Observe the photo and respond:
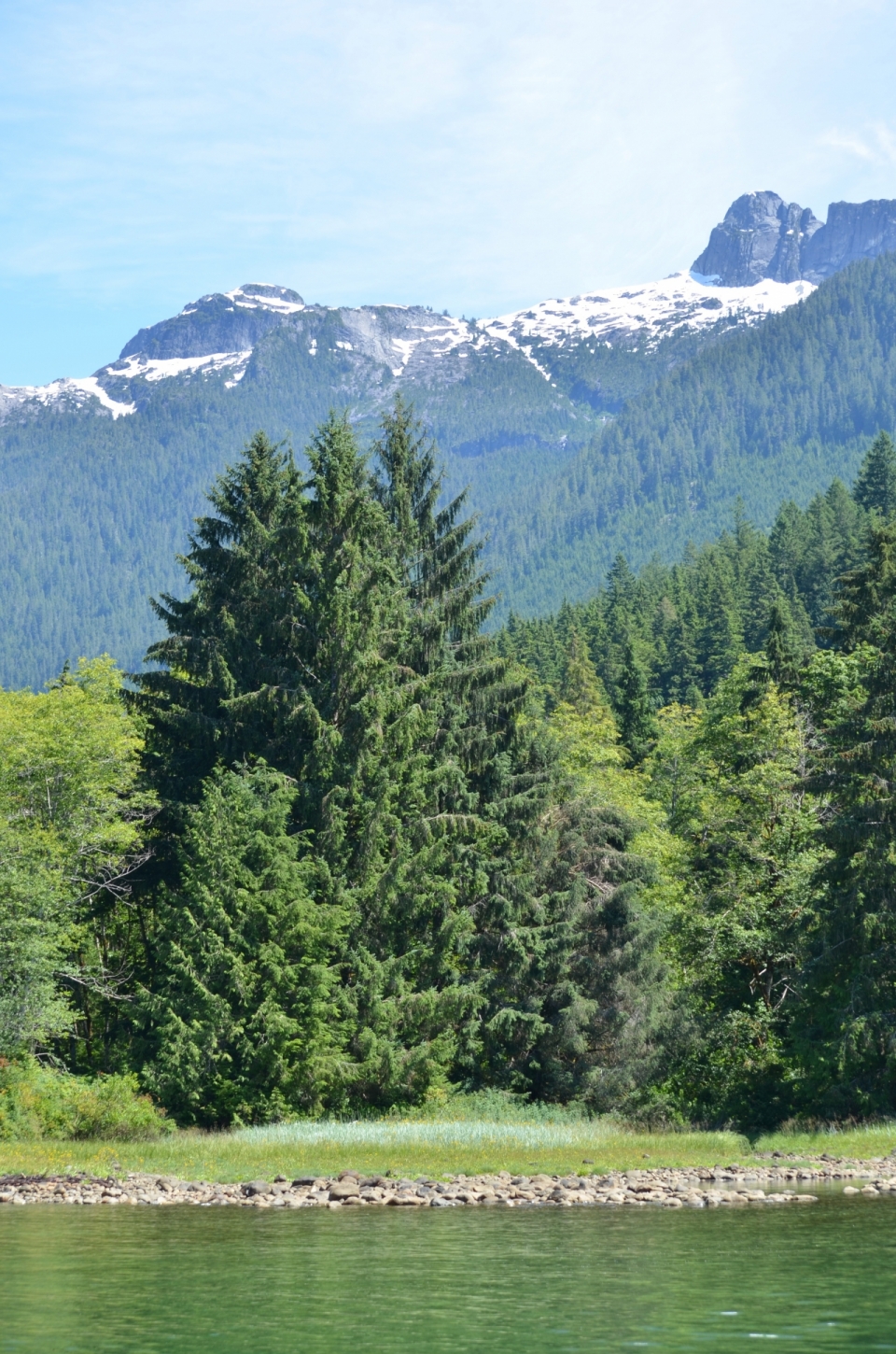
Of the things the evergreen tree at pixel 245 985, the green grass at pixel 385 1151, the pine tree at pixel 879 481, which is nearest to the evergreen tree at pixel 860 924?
the green grass at pixel 385 1151

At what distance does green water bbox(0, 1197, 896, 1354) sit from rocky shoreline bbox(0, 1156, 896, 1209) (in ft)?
4.56

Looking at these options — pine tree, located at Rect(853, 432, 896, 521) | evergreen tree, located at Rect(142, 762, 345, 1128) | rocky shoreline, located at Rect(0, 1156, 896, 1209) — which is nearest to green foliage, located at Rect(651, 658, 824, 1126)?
rocky shoreline, located at Rect(0, 1156, 896, 1209)

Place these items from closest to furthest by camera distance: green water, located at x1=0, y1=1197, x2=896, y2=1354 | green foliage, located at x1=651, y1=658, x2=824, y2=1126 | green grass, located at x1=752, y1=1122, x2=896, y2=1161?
green water, located at x1=0, y1=1197, x2=896, y2=1354
green grass, located at x1=752, y1=1122, x2=896, y2=1161
green foliage, located at x1=651, y1=658, x2=824, y2=1126

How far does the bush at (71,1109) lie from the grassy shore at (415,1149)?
0.79 metres

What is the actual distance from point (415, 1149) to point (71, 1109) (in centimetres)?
928

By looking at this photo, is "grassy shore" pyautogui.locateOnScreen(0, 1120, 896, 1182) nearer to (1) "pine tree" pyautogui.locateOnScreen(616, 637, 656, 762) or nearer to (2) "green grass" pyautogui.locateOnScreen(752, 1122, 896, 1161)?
(2) "green grass" pyautogui.locateOnScreen(752, 1122, 896, 1161)

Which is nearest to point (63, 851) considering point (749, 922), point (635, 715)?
point (749, 922)

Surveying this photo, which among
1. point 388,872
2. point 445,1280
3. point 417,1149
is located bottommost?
point 417,1149

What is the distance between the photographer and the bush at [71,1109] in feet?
113

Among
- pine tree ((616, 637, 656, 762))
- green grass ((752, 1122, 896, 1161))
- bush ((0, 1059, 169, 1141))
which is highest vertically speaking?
pine tree ((616, 637, 656, 762))

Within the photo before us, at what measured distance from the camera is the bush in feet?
113

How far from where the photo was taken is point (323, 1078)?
122ft

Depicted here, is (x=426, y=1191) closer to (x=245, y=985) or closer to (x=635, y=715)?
(x=245, y=985)

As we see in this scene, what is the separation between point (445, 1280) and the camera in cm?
1814
